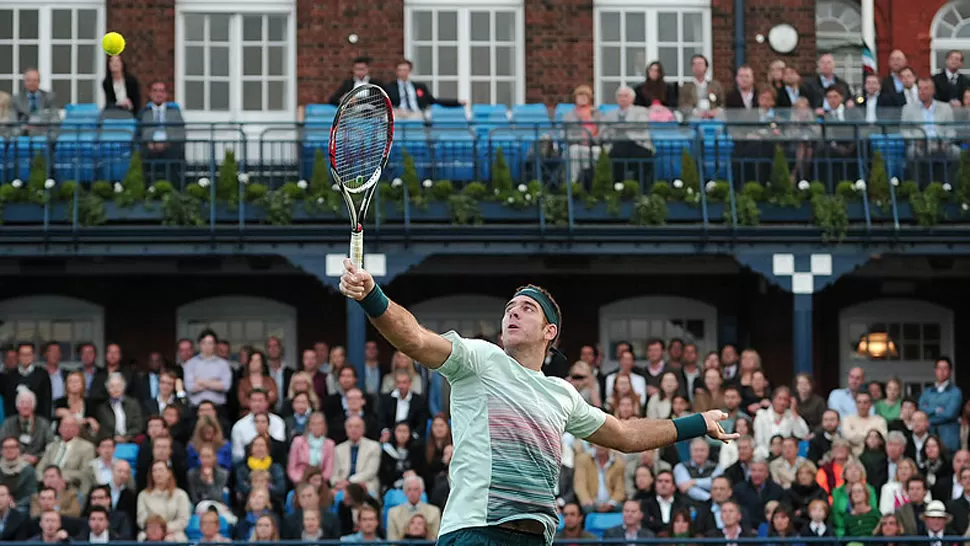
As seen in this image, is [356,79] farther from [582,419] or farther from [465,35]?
[582,419]

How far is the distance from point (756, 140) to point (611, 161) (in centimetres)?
151

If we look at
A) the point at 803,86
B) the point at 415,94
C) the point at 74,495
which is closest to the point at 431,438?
the point at 74,495

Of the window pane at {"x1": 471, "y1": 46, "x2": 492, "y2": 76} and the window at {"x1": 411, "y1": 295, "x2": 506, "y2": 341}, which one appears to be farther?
the window pane at {"x1": 471, "y1": 46, "x2": 492, "y2": 76}

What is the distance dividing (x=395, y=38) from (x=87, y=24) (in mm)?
3691

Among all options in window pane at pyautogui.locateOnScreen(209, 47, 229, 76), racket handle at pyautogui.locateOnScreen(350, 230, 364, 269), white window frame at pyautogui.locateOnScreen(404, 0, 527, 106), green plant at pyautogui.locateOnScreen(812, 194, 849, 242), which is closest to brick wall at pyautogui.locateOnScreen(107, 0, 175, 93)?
window pane at pyautogui.locateOnScreen(209, 47, 229, 76)

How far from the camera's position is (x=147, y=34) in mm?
23844

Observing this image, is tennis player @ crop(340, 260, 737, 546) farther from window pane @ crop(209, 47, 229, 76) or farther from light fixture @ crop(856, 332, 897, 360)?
light fixture @ crop(856, 332, 897, 360)

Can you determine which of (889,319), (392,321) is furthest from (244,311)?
(392,321)

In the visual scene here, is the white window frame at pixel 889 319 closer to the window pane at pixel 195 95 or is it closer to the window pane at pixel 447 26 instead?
the window pane at pixel 447 26

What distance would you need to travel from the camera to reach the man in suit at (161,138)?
2031 cm

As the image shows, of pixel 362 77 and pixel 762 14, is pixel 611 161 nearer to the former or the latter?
pixel 362 77

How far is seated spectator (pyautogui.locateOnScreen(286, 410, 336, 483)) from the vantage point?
17.5 meters

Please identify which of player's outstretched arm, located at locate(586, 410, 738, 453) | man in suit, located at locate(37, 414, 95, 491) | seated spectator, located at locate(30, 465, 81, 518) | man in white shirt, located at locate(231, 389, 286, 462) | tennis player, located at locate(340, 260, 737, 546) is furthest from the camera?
man in white shirt, located at locate(231, 389, 286, 462)

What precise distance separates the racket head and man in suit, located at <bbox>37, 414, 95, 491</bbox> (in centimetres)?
944
